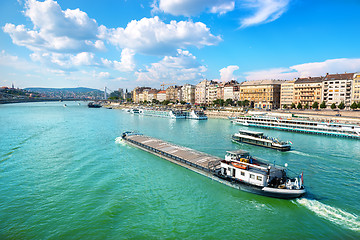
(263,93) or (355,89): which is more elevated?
(355,89)

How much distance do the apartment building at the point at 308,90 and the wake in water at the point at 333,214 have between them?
91.3m

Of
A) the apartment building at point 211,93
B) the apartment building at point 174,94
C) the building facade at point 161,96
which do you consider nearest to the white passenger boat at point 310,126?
the apartment building at point 211,93

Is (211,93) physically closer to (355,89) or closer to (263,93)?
(263,93)

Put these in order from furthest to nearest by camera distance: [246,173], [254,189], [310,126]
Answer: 1. [310,126]
2. [246,173]
3. [254,189]

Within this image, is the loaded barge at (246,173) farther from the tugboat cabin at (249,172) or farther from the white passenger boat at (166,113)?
the white passenger boat at (166,113)

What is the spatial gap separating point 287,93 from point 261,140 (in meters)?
79.1

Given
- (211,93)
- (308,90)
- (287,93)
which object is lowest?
(287,93)

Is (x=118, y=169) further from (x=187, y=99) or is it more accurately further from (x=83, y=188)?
(x=187, y=99)

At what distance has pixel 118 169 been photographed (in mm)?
24016

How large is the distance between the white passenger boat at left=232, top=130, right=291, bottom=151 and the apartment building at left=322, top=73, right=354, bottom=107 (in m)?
67.7

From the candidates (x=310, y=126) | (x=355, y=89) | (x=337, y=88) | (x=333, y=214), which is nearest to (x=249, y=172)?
(x=333, y=214)

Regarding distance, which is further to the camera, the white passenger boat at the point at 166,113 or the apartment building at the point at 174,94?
the apartment building at the point at 174,94

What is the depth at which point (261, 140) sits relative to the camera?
120 ft

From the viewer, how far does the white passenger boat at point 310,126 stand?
151 feet
